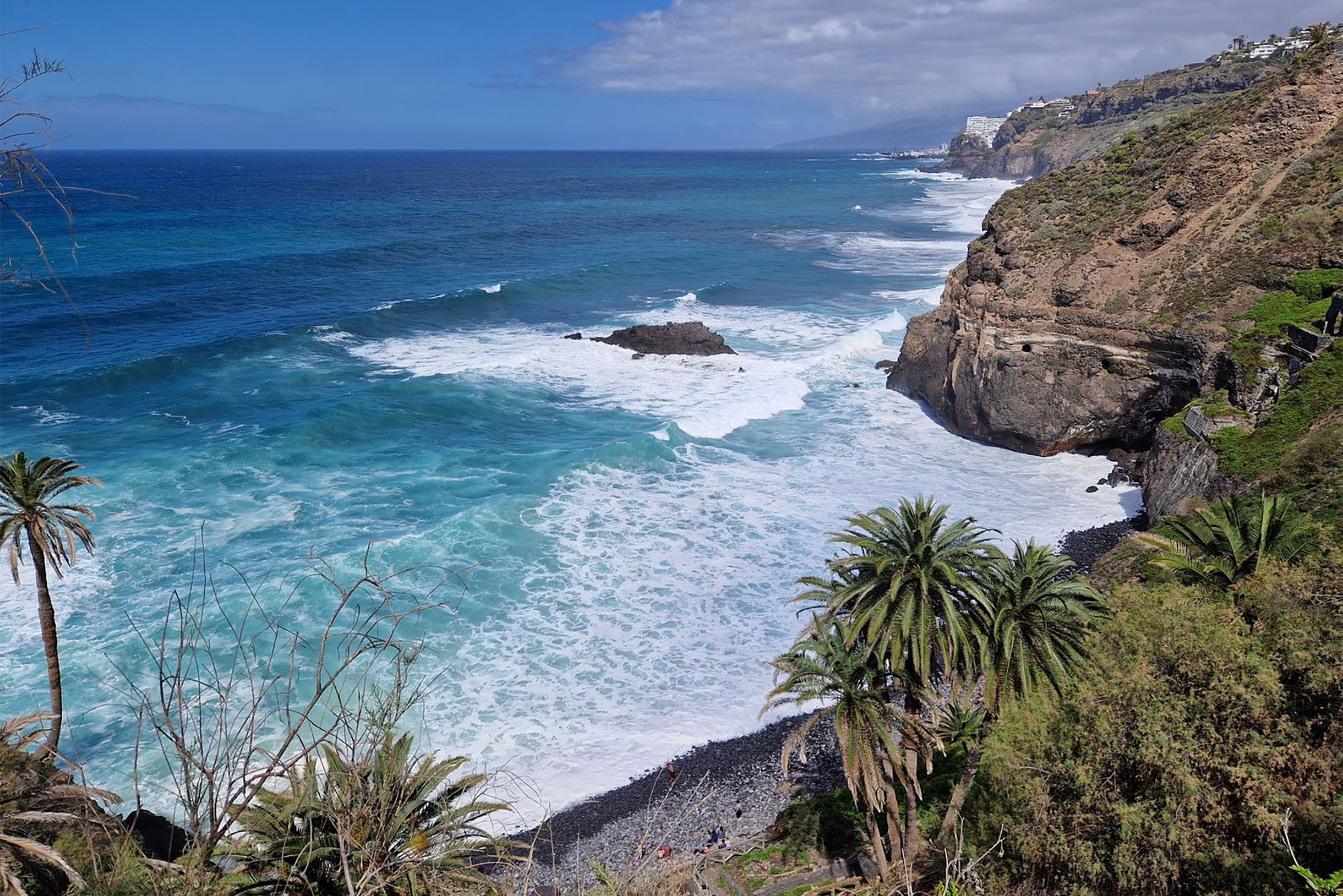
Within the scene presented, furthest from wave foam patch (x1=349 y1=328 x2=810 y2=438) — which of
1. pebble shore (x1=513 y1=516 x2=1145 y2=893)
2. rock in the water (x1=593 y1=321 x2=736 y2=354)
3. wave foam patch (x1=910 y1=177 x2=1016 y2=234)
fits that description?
wave foam patch (x1=910 y1=177 x2=1016 y2=234)

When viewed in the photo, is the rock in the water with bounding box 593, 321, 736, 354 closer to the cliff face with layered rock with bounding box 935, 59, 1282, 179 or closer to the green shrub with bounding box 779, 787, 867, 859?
the green shrub with bounding box 779, 787, 867, 859

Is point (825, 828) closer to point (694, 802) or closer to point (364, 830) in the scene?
point (694, 802)

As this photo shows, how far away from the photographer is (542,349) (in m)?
56.3

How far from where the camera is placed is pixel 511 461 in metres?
39.2

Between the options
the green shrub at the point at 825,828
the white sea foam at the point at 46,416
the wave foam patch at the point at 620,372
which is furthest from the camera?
the wave foam patch at the point at 620,372

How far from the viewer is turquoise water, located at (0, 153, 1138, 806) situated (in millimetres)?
25234

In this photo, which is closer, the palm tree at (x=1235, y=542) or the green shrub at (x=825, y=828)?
the palm tree at (x=1235, y=542)

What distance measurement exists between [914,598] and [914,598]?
0.01 metres

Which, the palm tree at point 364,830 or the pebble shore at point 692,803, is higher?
the palm tree at point 364,830

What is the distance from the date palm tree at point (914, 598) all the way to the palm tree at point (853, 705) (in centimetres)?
43

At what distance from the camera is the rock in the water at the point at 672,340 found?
180 feet

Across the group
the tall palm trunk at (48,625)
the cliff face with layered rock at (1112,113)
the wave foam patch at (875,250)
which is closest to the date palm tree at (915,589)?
the tall palm trunk at (48,625)

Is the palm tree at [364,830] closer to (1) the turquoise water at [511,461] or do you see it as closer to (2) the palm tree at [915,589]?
(1) the turquoise water at [511,461]

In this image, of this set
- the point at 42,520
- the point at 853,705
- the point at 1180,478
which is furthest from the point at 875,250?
the point at 42,520
